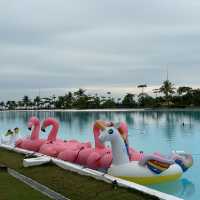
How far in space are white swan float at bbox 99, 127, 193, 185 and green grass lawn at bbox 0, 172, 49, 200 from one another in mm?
2595

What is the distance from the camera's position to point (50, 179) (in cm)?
→ 817

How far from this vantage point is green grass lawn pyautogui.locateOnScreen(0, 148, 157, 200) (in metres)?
6.66

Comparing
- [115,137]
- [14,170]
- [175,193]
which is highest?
[115,137]

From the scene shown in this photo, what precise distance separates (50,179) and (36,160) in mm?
1779

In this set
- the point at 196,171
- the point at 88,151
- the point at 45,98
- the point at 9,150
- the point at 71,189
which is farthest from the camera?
the point at 45,98

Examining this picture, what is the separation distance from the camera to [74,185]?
7.51 m

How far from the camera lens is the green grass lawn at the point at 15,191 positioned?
6.43 metres

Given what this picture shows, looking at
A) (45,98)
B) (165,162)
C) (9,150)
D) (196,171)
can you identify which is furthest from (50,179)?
(45,98)

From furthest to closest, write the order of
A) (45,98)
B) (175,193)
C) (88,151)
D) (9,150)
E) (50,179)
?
(45,98), (9,150), (88,151), (175,193), (50,179)

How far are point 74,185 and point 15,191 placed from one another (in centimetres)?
116

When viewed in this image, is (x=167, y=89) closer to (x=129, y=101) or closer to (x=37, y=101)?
(x=129, y=101)

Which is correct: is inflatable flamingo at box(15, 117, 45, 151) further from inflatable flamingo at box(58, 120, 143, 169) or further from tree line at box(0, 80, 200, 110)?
tree line at box(0, 80, 200, 110)

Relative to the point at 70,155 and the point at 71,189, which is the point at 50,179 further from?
the point at 70,155

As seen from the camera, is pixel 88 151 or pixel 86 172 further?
pixel 88 151
